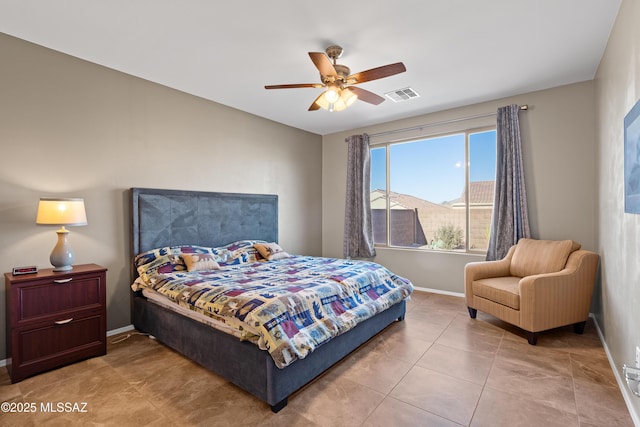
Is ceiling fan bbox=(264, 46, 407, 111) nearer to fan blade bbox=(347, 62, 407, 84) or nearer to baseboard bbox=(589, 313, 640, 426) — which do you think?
fan blade bbox=(347, 62, 407, 84)

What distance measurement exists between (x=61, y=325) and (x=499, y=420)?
3327 millimetres

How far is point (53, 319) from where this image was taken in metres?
2.49

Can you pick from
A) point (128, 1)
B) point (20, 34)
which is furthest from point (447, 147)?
point (20, 34)

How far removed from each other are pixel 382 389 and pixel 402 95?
133 inches

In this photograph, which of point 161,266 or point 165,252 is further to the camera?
point 165,252

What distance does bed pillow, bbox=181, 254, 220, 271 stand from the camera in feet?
10.7

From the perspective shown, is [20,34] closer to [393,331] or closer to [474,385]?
[393,331]

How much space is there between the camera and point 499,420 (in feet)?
6.13

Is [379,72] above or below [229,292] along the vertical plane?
above

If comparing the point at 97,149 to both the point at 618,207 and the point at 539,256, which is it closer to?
the point at 618,207

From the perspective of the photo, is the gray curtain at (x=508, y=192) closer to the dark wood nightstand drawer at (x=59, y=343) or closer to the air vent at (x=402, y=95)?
the air vent at (x=402, y=95)

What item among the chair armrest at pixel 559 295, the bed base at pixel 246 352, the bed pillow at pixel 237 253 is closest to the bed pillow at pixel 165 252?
the bed pillow at pixel 237 253

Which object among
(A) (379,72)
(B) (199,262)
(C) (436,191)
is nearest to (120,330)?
(B) (199,262)

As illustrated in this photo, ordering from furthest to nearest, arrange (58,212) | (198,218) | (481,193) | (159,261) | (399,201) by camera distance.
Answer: (399,201) → (481,193) → (198,218) → (159,261) → (58,212)
